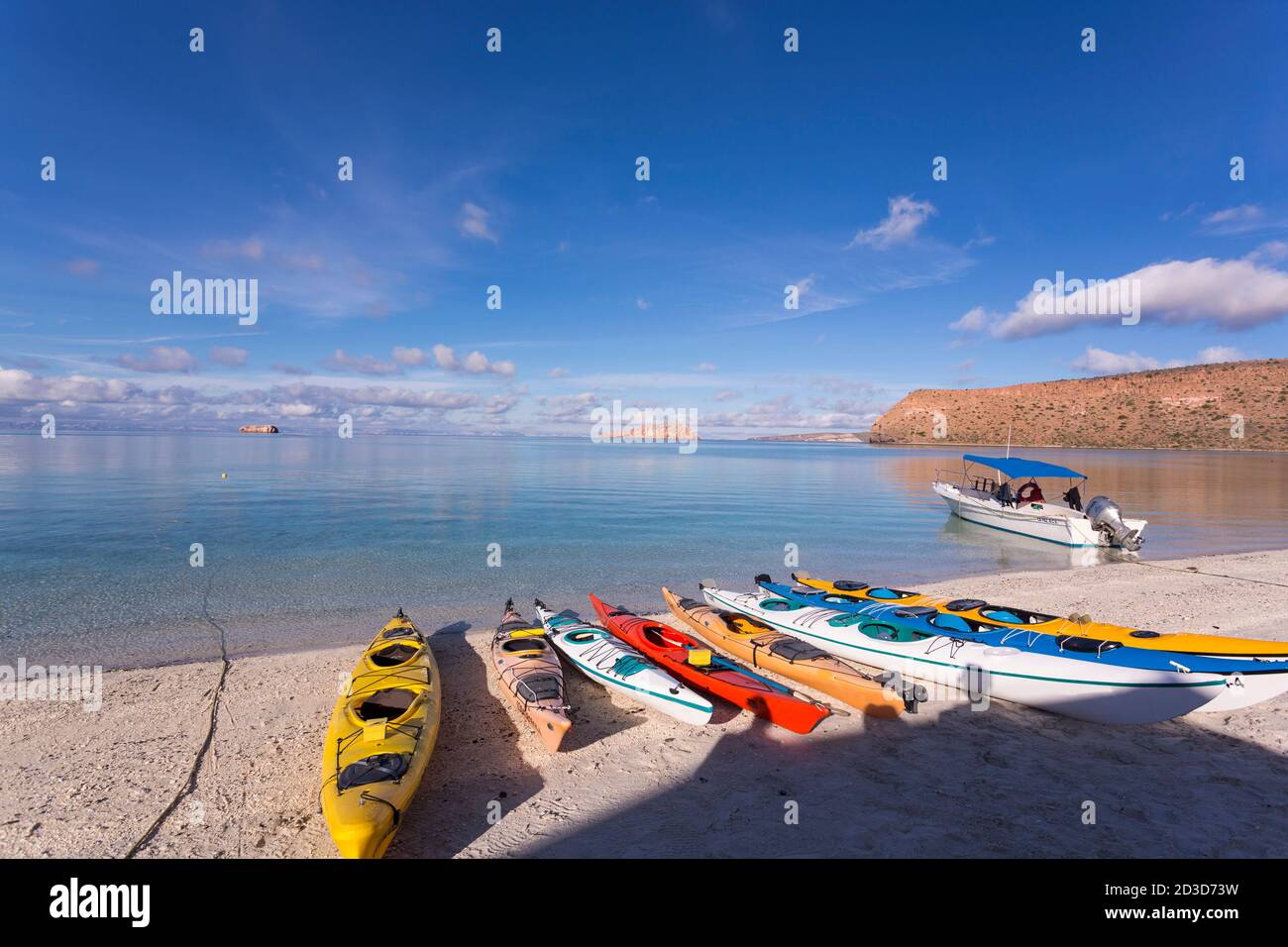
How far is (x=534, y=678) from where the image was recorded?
8977 millimetres

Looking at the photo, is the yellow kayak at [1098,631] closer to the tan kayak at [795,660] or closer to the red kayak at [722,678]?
the tan kayak at [795,660]

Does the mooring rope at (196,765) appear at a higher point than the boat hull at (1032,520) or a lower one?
lower

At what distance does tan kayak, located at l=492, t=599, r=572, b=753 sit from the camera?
25.9 ft

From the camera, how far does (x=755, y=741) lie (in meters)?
8.06

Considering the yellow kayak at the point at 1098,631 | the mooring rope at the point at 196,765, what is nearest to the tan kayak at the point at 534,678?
the mooring rope at the point at 196,765

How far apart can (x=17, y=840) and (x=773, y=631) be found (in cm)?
1028

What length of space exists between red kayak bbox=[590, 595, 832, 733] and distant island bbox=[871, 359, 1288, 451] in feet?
363

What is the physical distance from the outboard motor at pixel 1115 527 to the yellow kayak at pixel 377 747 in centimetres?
2529

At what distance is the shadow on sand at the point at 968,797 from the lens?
5.81 metres

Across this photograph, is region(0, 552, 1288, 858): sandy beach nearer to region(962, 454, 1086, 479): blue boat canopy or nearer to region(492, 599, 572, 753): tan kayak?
region(492, 599, 572, 753): tan kayak

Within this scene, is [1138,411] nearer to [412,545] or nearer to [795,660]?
[412,545]

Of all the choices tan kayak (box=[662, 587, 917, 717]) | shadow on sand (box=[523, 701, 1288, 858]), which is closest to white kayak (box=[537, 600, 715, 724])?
shadow on sand (box=[523, 701, 1288, 858])
